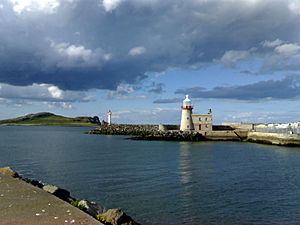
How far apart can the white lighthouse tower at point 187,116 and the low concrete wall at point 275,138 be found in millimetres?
12805

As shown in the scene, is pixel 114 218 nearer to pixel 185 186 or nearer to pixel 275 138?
pixel 185 186

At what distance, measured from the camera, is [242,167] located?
39.2 meters

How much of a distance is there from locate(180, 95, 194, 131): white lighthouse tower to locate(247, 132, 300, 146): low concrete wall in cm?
1281

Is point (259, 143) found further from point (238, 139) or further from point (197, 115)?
point (197, 115)

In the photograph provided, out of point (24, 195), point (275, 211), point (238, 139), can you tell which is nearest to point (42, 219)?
point (24, 195)

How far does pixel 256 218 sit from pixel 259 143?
201 ft

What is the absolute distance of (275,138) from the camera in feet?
239

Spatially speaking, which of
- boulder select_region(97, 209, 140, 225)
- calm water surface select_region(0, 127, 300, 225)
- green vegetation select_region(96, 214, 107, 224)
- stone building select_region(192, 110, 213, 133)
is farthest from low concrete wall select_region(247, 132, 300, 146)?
green vegetation select_region(96, 214, 107, 224)

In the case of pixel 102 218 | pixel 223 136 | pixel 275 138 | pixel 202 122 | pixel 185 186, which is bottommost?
pixel 185 186

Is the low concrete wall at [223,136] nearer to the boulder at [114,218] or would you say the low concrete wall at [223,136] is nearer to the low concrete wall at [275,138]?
the low concrete wall at [275,138]

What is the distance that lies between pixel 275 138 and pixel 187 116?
2018 centimetres

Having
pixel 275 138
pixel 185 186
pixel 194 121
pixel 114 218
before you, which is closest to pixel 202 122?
pixel 194 121

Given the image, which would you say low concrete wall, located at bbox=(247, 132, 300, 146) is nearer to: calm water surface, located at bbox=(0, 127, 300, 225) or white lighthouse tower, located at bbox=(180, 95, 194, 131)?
white lighthouse tower, located at bbox=(180, 95, 194, 131)

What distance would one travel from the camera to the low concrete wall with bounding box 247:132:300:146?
68575mm
